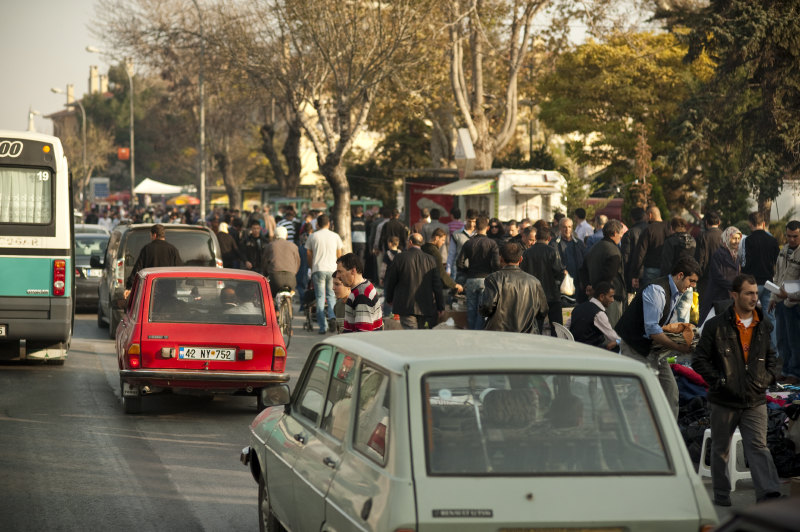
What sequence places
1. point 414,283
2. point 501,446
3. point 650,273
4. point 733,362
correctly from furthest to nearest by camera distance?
point 650,273
point 414,283
point 733,362
point 501,446

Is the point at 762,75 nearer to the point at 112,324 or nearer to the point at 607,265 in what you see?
the point at 607,265

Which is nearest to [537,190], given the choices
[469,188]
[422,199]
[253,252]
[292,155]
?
[469,188]

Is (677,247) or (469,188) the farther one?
(469,188)

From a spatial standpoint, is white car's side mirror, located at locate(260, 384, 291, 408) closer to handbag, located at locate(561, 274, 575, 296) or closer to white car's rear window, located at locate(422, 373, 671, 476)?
white car's rear window, located at locate(422, 373, 671, 476)

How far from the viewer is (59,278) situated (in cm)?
1204

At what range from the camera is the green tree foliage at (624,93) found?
126ft

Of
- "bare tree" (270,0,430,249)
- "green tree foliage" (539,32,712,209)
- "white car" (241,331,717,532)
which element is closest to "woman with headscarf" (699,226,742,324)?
"white car" (241,331,717,532)

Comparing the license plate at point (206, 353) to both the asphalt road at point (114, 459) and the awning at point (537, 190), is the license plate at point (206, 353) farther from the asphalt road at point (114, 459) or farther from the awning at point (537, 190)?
the awning at point (537, 190)

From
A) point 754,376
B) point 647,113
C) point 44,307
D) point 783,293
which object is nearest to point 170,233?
point 44,307

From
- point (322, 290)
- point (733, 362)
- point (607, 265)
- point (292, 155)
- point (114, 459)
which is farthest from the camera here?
point (292, 155)

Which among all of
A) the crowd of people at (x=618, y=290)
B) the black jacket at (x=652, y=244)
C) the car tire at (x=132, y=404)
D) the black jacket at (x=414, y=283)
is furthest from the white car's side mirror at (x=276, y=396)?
the black jacket at (x=652, y=244)

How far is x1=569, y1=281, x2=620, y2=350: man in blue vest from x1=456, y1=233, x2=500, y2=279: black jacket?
183 inches

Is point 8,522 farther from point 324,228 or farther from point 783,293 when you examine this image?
point 324,228

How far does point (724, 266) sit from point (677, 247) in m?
0.67
